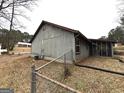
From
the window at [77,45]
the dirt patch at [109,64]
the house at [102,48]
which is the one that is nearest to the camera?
the dirt patch at [109,64]

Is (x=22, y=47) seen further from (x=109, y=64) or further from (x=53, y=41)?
(x=109, y=64)

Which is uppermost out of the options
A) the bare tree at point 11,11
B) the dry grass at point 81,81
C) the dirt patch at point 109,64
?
the bare tree at point 11,11

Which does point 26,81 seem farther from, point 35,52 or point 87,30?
point 87,30

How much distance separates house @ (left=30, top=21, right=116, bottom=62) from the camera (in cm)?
1644

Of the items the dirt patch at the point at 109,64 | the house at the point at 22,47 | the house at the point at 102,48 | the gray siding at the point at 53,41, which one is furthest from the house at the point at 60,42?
the house at the point at 22,47

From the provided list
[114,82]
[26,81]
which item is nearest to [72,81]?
[114,82]

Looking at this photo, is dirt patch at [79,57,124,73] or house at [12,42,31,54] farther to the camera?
house at [12,42,31,54]

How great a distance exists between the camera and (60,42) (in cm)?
1783

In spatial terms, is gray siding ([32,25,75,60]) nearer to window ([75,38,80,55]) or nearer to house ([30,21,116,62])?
house ([30,21,116,62])

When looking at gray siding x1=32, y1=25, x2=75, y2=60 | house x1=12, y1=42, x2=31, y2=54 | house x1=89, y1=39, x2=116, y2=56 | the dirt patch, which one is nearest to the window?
gray siding x1=32, y1=25, x2=75, y2=60

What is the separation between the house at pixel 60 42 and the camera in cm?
1644

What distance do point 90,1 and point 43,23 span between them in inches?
310

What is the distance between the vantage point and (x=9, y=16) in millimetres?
22688

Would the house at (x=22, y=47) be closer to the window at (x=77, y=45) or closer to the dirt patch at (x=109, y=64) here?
the window at (x=77, y=45)
